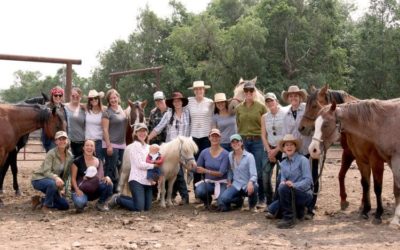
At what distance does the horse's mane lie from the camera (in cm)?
566

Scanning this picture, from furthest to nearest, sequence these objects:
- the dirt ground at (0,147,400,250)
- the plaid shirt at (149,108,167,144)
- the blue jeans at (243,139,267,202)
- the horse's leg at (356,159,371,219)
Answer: the plaid shirt at (149,108,167,144), the blue jeans at (243,139,267,202), the horse's leg at (356,159,371,219), the dirt ground at (0,147,400,250)

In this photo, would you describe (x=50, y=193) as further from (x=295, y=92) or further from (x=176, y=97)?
(x=295, y=92)

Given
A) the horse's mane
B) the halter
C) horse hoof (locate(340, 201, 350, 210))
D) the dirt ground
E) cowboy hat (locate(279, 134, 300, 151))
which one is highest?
the horse's mane

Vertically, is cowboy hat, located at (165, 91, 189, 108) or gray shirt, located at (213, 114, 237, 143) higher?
cowboy hat, located at (165, 91, 189, 108)

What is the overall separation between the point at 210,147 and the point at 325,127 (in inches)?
71.5

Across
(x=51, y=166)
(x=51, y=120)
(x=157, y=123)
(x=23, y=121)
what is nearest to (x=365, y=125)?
(x=157, y=123)

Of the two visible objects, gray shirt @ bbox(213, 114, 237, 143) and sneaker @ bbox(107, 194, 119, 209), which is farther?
gray shirt @ bbox(213, 114, 237, 143)

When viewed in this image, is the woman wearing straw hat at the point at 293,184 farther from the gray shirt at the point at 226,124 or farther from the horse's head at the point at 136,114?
the horse's head at the point at 136,114

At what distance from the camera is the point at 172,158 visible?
6840 mm

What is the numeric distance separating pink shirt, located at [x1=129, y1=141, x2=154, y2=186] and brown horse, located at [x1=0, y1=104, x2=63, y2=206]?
1.18 meters

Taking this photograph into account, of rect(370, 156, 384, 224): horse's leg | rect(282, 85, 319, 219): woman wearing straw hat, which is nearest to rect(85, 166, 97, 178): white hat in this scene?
rect(282, 85, 319, 219): woman wearing straw hat

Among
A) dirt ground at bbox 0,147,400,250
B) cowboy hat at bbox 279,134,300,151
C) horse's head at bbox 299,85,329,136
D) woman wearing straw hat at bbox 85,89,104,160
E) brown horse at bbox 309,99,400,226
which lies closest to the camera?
dirt ground at bbox 0,147,400,250

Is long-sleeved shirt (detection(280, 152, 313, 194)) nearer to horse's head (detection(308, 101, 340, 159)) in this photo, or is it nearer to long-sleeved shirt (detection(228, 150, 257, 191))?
horse's head (detection(308, 101, 340, 159))

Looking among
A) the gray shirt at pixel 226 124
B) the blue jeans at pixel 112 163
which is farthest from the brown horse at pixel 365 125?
the blue jeans at pixel 112 163
